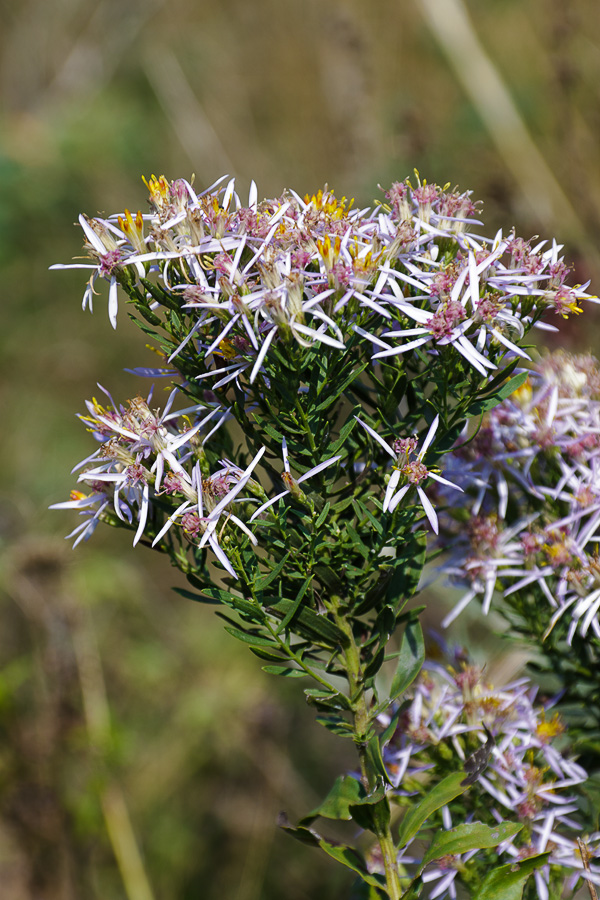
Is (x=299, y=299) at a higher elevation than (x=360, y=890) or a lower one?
higher

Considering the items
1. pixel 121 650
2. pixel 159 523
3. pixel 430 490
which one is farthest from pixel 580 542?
pixel 121 650

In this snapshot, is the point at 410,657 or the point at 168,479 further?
the point at 410,657

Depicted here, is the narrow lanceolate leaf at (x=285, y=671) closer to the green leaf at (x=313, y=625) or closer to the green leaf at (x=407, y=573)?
the green leaf at (x=313, y=625)

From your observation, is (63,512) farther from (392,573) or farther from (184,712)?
(392,573)

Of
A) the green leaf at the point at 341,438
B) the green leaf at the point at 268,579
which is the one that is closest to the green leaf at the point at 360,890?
the green leaf at the point at 268,579

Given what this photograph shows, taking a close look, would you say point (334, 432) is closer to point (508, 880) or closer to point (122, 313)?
point (508, 880)

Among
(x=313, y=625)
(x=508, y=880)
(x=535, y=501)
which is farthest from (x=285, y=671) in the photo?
(x=535, y=501)
